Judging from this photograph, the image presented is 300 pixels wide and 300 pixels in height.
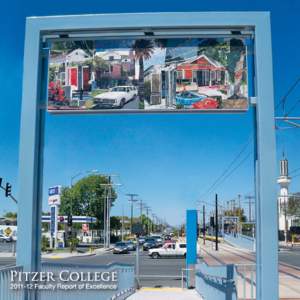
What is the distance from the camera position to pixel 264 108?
9.31 meters

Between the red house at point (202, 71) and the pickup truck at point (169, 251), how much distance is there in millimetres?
44341

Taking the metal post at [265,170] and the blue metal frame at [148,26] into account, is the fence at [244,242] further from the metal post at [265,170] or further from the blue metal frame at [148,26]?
the blue metal frame at [148,26]

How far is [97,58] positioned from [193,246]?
1422 cm

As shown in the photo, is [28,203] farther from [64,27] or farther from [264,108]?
[264,108]

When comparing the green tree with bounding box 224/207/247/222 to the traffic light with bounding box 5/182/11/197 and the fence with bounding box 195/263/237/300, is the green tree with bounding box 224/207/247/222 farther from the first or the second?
the fence with bounding box 195/263/237/300

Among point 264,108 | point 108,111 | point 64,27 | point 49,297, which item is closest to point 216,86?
point 264,108

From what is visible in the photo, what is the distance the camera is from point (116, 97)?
9781 mm

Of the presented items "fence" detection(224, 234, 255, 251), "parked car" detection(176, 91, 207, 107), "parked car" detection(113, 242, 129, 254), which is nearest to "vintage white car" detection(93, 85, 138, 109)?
"parked car" detection(176, 91, 207, 107)

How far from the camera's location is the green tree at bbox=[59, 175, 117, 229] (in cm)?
7325

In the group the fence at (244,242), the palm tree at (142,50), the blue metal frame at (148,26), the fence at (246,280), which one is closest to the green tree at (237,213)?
the fence at (244,242)

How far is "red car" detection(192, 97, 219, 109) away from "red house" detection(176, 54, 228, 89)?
0.28 m

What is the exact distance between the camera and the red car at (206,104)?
383 inches

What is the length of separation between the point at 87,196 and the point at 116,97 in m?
69.8

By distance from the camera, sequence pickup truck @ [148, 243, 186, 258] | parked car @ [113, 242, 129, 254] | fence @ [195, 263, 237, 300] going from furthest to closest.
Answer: parked car @ [113, 242, 129, 254], pickup truck @ [148, 243, 186, 258], fence @ [195, 263, 237, 300]
